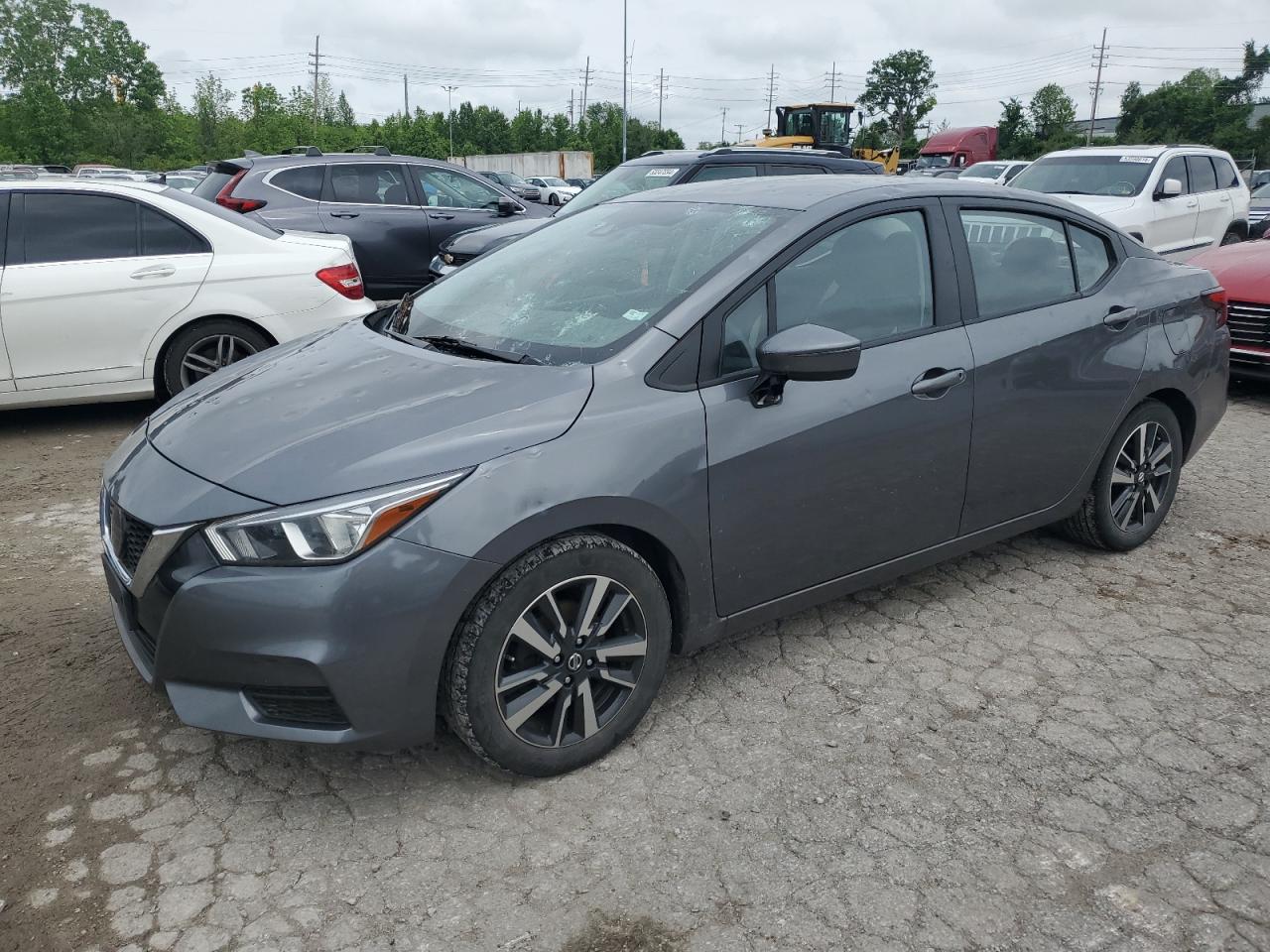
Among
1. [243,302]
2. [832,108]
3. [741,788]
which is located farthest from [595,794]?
[832,108]

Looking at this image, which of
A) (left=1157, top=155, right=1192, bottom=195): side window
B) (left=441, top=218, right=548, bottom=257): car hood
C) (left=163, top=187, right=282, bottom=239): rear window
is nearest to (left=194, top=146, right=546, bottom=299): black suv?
(left=441, top=218, right=548, bottom=257): car hood

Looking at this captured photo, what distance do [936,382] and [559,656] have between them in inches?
63.3

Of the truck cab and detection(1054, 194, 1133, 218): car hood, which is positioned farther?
the truck cab

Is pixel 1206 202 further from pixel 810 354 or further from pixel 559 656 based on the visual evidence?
pixel 559 656

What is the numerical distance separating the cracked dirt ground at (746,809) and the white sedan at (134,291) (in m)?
2.55

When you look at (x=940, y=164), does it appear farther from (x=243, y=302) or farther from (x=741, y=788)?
(x=741, y=788)

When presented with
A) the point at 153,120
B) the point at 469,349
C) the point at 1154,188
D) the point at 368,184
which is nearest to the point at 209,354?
the point at 469,349

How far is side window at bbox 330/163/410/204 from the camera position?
10094 millimetres

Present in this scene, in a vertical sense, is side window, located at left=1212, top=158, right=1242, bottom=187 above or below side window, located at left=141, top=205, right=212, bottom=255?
above

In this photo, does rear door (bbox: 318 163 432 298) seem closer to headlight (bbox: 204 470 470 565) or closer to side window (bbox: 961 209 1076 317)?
side window (bbox: 961 209 1076 317)

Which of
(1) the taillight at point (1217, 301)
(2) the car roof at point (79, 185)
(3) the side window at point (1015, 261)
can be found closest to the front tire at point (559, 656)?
(3) the side window at point (1015, 261)

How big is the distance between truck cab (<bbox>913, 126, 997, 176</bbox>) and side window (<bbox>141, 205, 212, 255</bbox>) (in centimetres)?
3752

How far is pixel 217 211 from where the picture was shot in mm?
6582

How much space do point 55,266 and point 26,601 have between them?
285 centimetres
